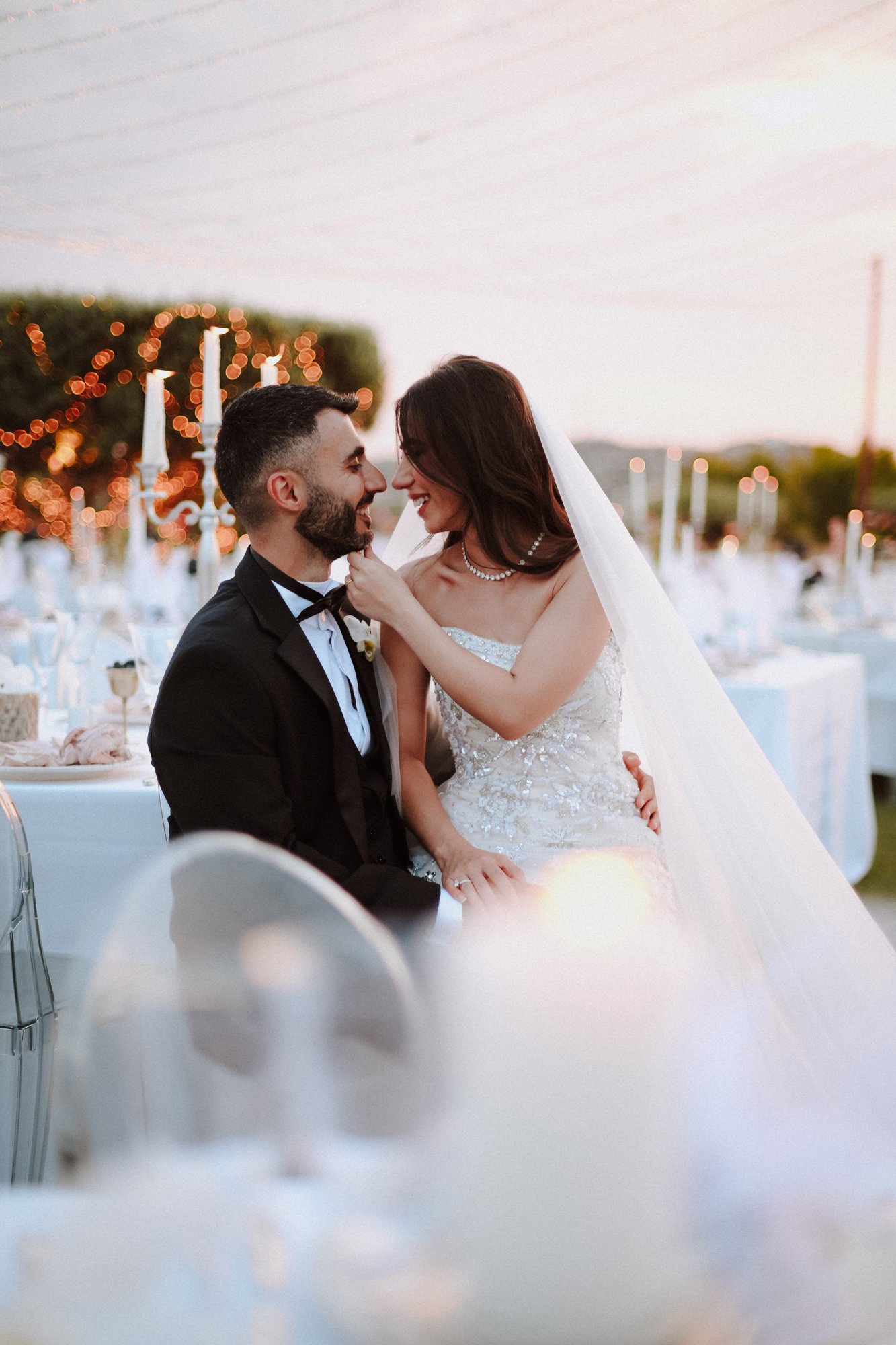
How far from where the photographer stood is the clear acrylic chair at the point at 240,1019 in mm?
831

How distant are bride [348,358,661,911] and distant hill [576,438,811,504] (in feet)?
95.6

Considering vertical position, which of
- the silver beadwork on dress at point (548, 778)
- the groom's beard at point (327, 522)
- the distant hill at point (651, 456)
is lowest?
the distant hill at point (651, 456)

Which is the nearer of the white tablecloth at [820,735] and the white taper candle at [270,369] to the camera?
the white taper candle at [270,369]

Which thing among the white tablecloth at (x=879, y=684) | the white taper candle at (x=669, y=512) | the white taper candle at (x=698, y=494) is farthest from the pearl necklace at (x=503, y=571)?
the white tablecloth at (x=879, y=684)

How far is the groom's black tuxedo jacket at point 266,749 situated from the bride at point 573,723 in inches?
7.1

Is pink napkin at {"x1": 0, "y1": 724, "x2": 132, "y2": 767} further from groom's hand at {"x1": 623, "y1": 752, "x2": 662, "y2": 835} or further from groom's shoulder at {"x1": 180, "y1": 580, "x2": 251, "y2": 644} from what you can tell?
groom's hand at {"x1": 623, "y1": 752, "x2": 662, "y2": 835}

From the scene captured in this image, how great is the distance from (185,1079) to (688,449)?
138 ft

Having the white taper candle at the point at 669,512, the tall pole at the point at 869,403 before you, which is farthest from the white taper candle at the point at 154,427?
the tall pole at the point at 869,403

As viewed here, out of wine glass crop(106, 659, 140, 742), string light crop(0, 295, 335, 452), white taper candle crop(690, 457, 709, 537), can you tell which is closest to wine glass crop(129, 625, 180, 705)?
wine glass crop(106, 659, 140, 742)

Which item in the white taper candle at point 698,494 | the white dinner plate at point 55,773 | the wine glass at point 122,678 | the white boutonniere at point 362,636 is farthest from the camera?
the white taper candle at point 698,494

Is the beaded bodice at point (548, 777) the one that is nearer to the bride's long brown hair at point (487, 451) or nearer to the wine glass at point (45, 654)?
the bride's long brown hair at point (487, 451)

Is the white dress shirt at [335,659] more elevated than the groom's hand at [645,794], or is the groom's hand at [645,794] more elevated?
the white dress shirt at [335,659]

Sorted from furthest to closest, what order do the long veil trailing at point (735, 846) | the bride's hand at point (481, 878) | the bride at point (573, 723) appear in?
the bride's hand at point (481, 878)
the bride at point (573, 723)
the long veil trailing at point (735, 846)

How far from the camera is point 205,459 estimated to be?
315cm
